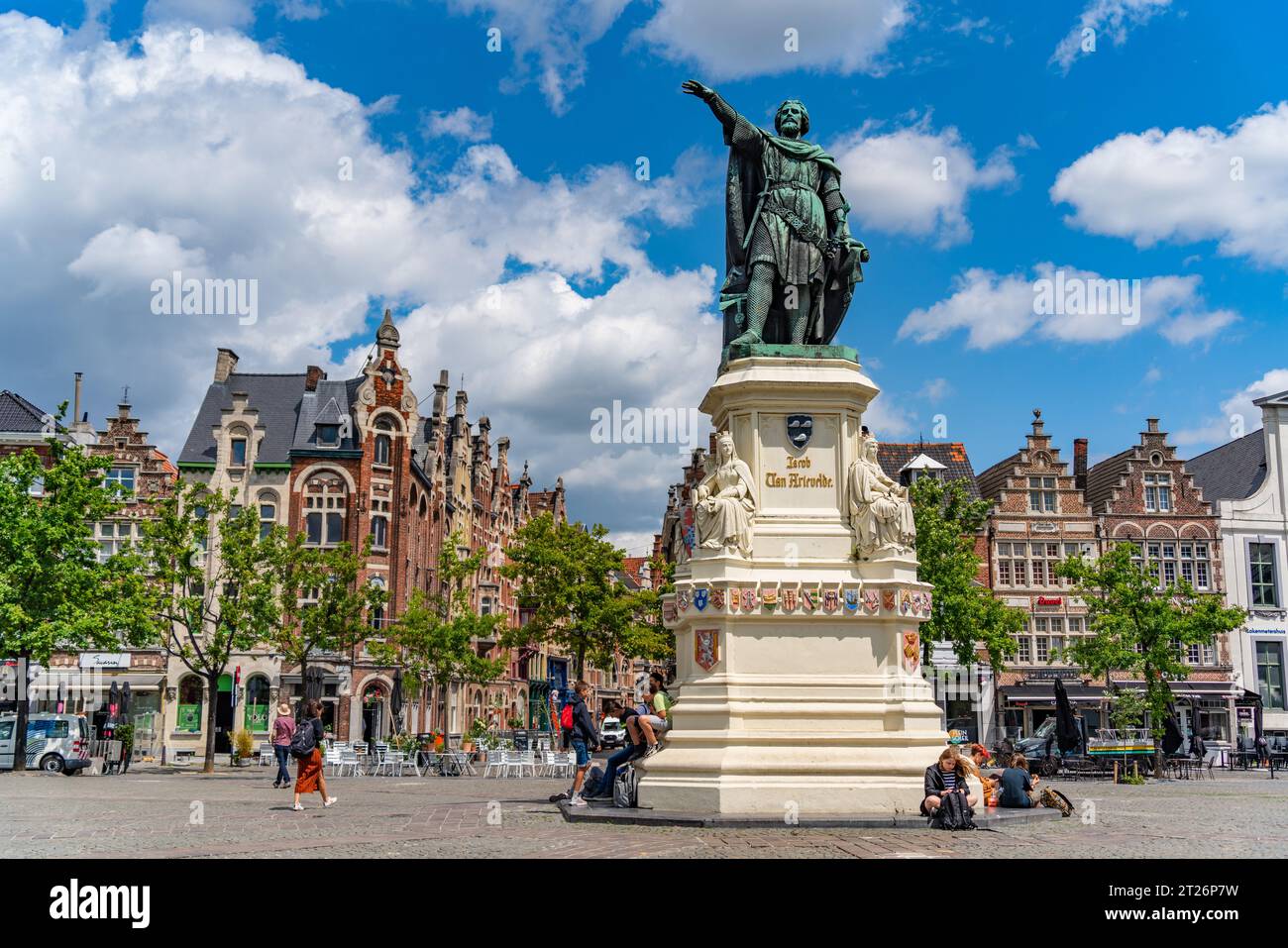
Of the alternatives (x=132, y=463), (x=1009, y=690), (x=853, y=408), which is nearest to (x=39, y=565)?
(x=132, y=463)

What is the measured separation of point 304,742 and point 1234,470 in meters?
56.1

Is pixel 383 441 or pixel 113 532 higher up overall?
pixel 383 441

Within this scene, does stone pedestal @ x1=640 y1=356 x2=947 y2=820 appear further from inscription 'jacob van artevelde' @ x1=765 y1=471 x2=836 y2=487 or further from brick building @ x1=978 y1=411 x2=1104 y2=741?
brick building @ x1=978 y1=411 x2=1104 y2=741

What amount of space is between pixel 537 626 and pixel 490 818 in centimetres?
3584

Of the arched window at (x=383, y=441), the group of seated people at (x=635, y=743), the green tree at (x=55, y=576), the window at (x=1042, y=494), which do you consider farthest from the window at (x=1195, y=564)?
the group of seated people at (x=635, y=743)

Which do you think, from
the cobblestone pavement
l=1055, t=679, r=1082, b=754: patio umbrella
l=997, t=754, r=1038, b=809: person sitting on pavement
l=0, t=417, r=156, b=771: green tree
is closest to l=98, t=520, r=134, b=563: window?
l=0, t=417, r=156, b=771: green tree

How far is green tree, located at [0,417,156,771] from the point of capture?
113ft

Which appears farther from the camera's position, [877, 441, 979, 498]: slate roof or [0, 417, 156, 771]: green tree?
[877, 441, 979, 498]: slate roof

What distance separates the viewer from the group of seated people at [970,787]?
14.2 metres

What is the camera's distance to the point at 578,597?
169ft

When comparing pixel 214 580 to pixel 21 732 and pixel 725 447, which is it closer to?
pixel 21 732

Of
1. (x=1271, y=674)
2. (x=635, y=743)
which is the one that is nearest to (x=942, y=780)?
(x=635, y=743)

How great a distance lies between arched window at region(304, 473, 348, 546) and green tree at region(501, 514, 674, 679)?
319 inches
